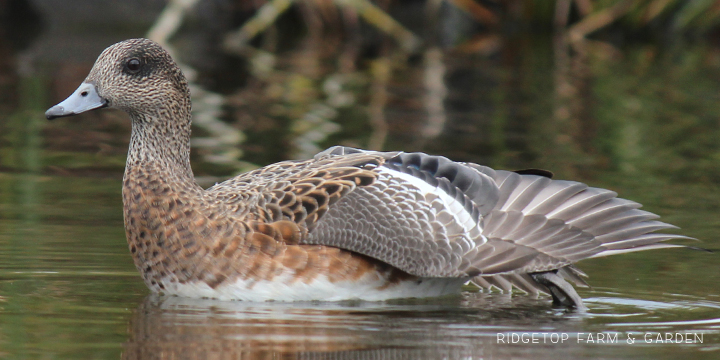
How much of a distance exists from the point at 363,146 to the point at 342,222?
21.1 ft

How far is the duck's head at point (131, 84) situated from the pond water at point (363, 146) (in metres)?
1.18

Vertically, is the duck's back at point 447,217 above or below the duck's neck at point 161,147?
below

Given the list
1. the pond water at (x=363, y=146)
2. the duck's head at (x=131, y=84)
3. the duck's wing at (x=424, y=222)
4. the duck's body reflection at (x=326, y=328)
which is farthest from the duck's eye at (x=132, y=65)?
the duck's wing at (x=424, y=222)

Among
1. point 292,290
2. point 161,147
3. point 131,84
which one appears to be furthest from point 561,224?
point 131,84

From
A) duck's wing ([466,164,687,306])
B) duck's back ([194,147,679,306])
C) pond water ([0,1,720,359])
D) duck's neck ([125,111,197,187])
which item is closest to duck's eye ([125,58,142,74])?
duck's neck ([125,111,197,187])

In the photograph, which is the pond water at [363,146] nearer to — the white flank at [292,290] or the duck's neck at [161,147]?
the white flank at [292,290]

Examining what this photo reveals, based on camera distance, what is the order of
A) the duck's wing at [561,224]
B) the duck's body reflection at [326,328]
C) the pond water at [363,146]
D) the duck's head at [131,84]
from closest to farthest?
the duck's body reflection at [326,328] → the pond water at [363,146] → the duck's wing at [561,224] → the duck's head at [131,84]

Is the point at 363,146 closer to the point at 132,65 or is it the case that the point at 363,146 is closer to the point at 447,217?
the point at 132,65

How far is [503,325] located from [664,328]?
3.10 ft

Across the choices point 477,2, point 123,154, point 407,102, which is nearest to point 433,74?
point 407,102

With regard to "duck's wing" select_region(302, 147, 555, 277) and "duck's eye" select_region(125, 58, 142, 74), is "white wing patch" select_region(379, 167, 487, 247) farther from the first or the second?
"duck's eye" select_region(125, 58, 142, 74)

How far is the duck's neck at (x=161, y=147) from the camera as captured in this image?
8117 millimetres

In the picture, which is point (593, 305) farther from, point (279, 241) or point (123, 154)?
point (123, 154)

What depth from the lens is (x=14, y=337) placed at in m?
6.34
